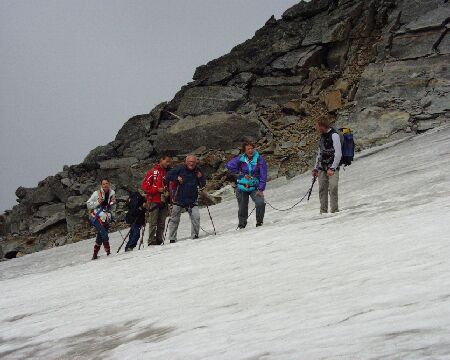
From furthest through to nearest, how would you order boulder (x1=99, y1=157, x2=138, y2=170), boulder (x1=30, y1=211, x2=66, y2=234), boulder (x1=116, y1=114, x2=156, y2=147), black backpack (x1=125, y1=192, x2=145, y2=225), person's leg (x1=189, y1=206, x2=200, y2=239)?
boulder (x1=116, y1=114, x2=156, y2=147), boulder (x1=99, y1=157, x2=138, y2=170), boulder (x1=30, y1=211, x2=66, y2=234), black backpack (x1=125, y1=192, x2=145, y2=225), person's leg (x1=189, y1=206, x2=200, y2=239)

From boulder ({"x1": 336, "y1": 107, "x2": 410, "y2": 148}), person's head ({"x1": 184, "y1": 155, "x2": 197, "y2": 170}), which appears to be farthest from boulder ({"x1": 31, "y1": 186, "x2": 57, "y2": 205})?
person's head ({"x1": 184, "y1": 155, "x2": 197, "y2": 170})

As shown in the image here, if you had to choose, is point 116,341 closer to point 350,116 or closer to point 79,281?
point 79,281

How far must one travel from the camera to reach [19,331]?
227 inches

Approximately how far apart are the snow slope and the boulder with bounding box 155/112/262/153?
2219cm

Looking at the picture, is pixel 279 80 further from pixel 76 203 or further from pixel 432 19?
pixel 76 203

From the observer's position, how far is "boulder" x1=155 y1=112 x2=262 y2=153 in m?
32.1

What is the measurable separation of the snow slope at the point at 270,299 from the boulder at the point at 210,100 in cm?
2519

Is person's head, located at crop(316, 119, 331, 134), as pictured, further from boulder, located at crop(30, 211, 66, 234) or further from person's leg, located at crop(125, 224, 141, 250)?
boulder, located at crop(30, 211, 66, 234)

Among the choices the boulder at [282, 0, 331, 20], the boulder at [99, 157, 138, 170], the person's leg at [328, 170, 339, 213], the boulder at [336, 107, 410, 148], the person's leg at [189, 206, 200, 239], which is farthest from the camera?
the boulder at [282, 0, 331, 20]

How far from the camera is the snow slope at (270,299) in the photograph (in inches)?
123

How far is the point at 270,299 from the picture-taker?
4520mm

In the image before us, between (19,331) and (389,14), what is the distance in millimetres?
33365

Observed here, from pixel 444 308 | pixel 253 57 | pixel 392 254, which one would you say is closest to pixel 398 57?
→ pixel 253 57

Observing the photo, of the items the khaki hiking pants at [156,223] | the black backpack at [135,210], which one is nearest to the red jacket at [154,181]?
the khaki hiking pants at [156,223]
